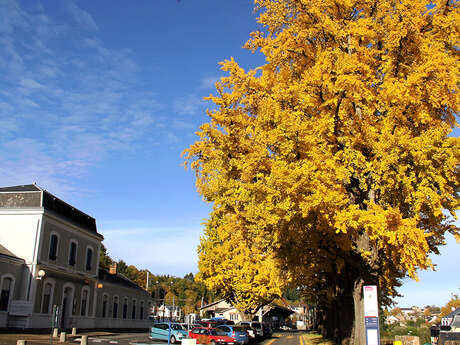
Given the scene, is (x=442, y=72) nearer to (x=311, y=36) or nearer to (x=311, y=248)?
(x=311, y=36)

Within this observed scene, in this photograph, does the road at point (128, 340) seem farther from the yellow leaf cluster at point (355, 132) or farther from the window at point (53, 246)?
the yellow leaf cluster at point (355, 132)

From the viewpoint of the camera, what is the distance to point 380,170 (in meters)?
11.9

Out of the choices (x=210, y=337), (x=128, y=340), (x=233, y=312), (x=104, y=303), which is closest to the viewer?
(x=210, y=337)

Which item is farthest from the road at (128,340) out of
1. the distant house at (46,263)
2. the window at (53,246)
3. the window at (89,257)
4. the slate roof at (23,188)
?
the slate roof at (23,188)

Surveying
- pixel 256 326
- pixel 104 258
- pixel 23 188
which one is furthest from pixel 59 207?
pixel 104 258

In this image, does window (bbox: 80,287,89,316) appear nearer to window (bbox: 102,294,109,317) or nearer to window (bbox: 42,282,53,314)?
window (bbox: 102,294,109,317)

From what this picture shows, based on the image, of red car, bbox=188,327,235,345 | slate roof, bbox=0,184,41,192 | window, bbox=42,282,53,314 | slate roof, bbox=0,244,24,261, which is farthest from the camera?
slate roof, bbox=0,184,41,192

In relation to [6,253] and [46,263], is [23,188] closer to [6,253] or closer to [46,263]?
[6,253]

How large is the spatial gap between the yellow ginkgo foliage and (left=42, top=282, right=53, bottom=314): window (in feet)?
65.3

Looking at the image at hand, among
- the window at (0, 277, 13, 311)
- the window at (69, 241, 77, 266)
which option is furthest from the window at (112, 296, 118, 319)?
the window at (0, 277, 13, 311)

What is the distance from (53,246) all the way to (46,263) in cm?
169

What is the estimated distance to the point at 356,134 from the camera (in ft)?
44.9

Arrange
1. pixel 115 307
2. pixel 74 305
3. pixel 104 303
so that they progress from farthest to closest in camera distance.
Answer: pixel 115 307 < pixel 104 303 < pixel 74 305

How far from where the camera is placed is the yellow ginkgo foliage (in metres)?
11.6
